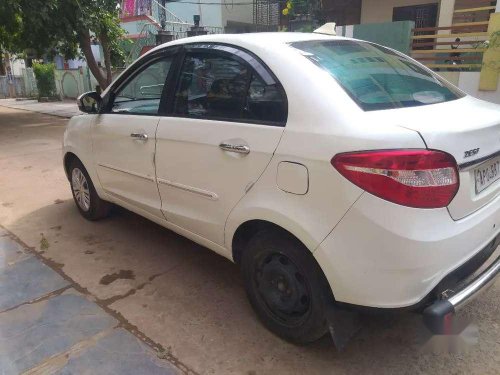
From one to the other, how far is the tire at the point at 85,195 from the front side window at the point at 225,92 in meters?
1.71

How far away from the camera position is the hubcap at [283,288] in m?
2.28

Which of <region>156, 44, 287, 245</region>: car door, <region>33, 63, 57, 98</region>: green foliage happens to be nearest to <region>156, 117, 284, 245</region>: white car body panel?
<region>156, 44, 287, 245</region>: car door

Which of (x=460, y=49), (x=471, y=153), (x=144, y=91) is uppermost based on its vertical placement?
(x=460, y=49)

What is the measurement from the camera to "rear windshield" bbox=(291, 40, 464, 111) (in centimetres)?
220

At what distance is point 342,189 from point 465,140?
2.01ft

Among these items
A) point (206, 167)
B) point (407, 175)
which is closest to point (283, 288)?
point (206, 167)

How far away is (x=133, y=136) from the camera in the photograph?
10.5 feet

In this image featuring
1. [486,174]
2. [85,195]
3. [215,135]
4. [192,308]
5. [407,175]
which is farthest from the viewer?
[85,195]

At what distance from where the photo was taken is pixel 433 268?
6.19ft

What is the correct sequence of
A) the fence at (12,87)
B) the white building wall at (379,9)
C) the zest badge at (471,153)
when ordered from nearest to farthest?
1. the zest badge at (471,153)
2. the white building wall at (379,9)
3. the fence at (12,87)

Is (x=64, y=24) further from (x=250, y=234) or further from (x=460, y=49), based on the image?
(x=250, y=234)

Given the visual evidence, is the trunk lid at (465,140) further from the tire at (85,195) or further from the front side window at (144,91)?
the tire at (85,195)

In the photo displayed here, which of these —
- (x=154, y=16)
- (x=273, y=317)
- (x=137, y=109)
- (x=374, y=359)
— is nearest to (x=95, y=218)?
(x=137, y=109)

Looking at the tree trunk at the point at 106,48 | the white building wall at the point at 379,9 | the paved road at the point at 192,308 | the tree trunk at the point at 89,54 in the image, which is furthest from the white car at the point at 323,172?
the white building wall at the point at 379,9
